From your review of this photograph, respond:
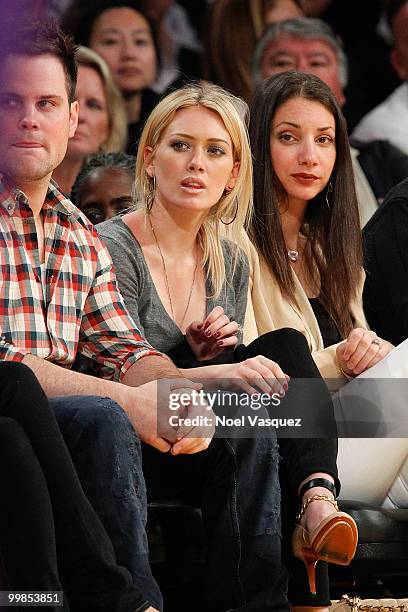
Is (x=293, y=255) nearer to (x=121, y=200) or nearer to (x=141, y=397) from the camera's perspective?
(x=121, y=200)

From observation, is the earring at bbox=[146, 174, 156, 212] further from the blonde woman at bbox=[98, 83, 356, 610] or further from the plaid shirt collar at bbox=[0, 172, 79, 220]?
the plaid shirt collar at bbox=[0, 172, 79, 220]

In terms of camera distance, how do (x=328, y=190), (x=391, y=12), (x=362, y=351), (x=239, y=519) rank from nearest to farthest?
(x=239, y=519), (x=362, y=351), (x=328, y=190), (x=391, y=12)

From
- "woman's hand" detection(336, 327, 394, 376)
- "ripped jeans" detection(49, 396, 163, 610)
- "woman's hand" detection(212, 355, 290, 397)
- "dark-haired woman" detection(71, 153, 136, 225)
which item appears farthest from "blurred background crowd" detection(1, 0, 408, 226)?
"ripped jeans" detection(49, 396, 163, 610)

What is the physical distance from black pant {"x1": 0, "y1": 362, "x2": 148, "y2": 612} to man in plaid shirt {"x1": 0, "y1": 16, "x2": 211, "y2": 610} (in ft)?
0.42

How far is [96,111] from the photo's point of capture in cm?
350

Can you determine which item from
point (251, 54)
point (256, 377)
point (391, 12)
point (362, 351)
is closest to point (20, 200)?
point (256, 377)

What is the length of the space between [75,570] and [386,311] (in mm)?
1240

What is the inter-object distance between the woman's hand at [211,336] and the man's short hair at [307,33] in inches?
66.8

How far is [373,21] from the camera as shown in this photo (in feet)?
13.0

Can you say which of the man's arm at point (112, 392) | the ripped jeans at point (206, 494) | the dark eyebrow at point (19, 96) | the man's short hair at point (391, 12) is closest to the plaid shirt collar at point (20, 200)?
the dark eyebrow at point (19, 96)

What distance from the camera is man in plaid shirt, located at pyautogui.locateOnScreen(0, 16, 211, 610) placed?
1.93 metres

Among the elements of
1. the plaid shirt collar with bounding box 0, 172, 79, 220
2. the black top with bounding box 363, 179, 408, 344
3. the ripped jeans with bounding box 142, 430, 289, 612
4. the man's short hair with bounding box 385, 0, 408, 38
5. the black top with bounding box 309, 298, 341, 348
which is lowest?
the ripped jeans with bounding box 142, 430, 289, 612

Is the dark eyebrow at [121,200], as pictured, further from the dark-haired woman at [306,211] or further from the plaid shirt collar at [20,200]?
the plaid shirt collar at [20,200]

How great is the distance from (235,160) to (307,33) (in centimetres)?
152
